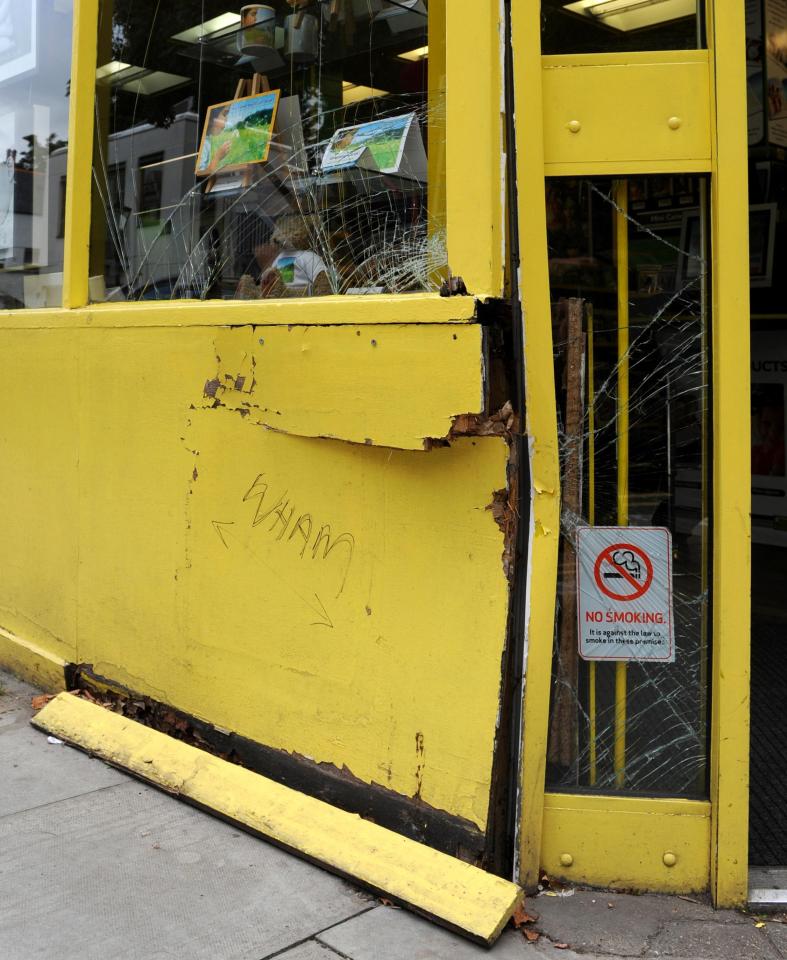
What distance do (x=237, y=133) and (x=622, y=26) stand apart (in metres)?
1.67

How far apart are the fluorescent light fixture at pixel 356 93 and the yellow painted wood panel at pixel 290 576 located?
1013 mm

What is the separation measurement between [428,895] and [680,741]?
0.92 m

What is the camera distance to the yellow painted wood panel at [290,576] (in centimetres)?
302

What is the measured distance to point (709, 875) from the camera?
9.81 feet

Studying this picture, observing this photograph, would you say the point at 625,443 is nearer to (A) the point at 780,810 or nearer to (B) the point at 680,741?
(B) the point at 680,741

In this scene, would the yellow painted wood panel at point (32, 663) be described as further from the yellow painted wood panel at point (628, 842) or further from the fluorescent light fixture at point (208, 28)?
the fluorescent light fixture at point (208, 28)

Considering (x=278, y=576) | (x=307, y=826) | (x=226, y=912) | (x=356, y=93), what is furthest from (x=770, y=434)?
(x=226, y=912)

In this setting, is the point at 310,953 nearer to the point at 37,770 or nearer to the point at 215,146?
the point at 37,770

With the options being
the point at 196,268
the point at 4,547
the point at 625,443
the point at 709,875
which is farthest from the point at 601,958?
the point at 4,547

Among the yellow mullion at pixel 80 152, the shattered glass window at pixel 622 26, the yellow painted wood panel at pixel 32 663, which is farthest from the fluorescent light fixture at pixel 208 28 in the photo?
the yellow painted wood panel at pixel 32 663

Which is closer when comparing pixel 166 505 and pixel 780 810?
pixel 780 810

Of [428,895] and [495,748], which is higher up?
[495,748]

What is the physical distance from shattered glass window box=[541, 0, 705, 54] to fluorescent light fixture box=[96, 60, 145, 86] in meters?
2.42

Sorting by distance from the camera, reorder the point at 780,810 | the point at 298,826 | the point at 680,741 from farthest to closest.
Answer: the point at 780,810, the point at 298,826, the point at 680,741
